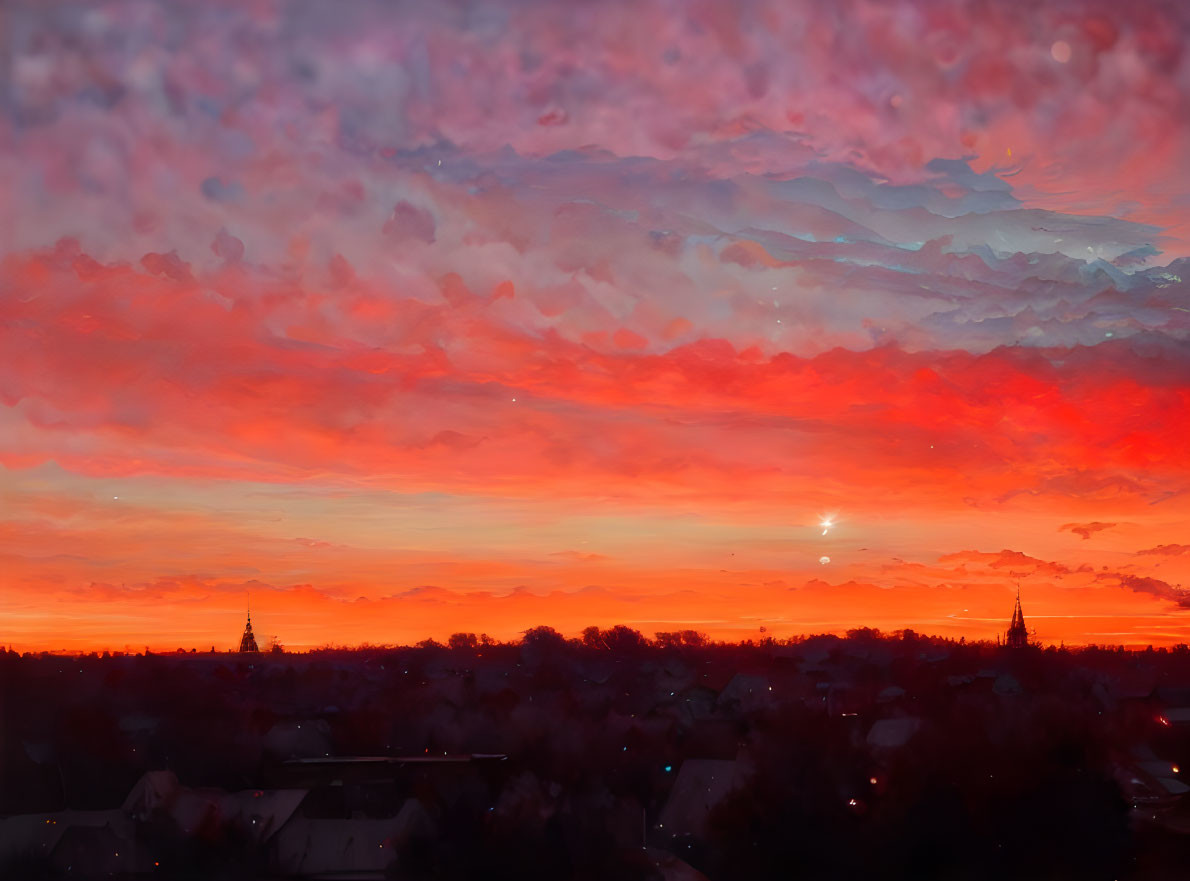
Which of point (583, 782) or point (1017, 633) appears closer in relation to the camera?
point (583, 782)

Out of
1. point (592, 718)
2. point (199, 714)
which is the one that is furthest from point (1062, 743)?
point (199, 714)

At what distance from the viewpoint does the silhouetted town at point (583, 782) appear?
20.2 metres

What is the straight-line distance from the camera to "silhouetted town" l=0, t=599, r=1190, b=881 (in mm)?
20188

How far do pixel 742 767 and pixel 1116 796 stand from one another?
7.21 m

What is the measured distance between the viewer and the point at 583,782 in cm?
2431

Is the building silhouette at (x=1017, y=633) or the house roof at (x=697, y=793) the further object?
the building silhouette at (x=1017, y=633)

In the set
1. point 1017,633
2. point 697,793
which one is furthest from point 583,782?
point 1017,633

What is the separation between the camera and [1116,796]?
70.1 feet

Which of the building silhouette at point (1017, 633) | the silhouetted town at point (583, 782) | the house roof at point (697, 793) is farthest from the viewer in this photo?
the building silhouette at point (1017, 633)

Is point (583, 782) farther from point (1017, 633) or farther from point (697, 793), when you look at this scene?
point (1017, 633)

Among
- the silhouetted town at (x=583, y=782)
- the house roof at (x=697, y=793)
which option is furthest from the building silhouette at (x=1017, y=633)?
the house roof at (x=697, y=793)

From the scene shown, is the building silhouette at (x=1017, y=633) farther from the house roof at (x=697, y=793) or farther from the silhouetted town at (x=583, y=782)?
the house roof at (x=697, y=793)

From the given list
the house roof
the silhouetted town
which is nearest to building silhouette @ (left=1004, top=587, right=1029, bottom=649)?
the silhouetted town

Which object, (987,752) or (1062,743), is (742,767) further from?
(1062,743)
